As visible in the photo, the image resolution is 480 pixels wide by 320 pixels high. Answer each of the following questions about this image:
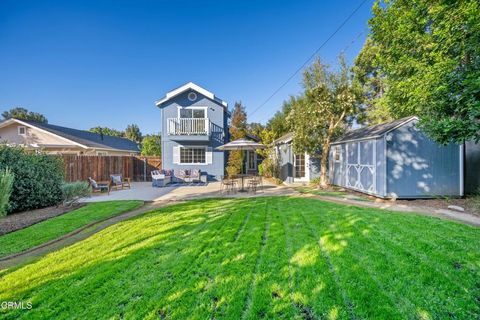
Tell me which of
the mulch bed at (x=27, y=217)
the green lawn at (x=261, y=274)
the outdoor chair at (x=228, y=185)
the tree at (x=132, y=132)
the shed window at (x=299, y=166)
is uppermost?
the tree at (x=132, y=132)

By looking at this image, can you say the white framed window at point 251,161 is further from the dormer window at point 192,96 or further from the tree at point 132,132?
the tree at point 132,132

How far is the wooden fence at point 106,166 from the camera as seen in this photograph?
39.1 ft

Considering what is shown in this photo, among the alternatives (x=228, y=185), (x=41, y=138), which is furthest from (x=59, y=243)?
(x=41, y=138)

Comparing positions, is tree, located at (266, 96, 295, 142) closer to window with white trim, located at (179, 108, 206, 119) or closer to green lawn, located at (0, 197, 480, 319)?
window with white trim, located at (179, 108, 206, 119)

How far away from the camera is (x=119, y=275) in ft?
9.44

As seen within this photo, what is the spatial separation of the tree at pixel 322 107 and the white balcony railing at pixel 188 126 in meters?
6.61

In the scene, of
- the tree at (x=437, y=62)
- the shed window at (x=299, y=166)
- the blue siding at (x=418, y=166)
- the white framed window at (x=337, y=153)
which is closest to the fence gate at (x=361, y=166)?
the blue siding at (x=418, y=166)

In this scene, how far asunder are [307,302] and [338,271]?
33.9 inches

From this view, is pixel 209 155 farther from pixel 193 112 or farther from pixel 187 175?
pixel 193 112

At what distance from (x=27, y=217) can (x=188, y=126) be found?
1024 centimetres

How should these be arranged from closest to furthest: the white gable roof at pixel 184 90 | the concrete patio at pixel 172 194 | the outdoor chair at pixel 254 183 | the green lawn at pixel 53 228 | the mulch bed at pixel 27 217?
the green lawn at pixel 53 228 < the mulch bed at pixel 27 217 < the concrete patio at pixel 172 194 < the outdoor chair at pixel 254 183 < the white gable roof at pixel 184 90

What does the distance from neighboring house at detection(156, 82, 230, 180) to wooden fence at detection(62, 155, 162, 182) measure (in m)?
1.95

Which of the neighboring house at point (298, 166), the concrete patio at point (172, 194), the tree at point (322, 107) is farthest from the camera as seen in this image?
the neighboring house at point (298, 166)

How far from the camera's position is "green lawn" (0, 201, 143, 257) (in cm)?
412
